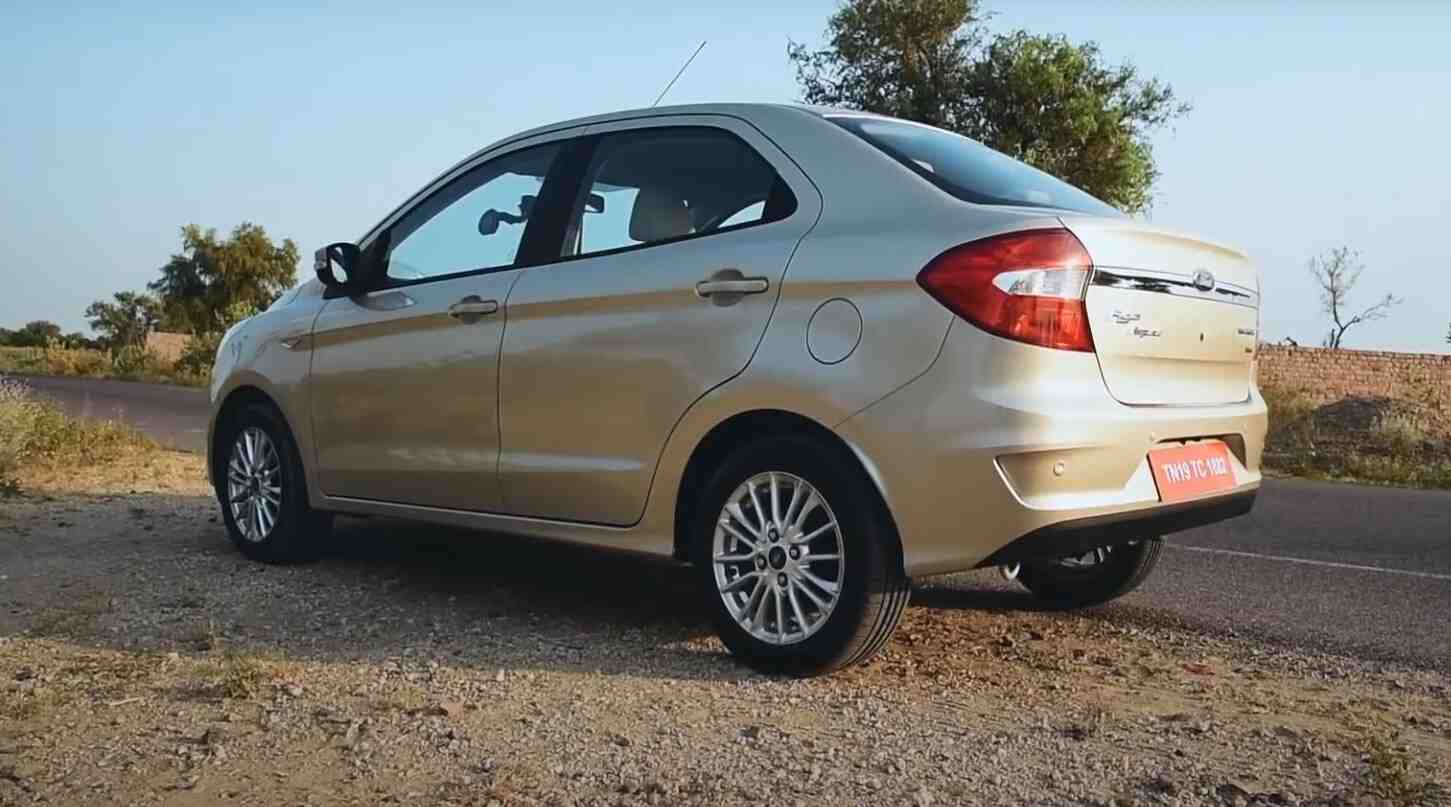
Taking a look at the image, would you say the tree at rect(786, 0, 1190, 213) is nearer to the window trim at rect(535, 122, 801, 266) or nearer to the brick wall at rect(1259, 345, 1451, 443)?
the brick wall at rect(1259, 345, 1451, 443)

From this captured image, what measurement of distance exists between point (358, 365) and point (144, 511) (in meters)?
3.09

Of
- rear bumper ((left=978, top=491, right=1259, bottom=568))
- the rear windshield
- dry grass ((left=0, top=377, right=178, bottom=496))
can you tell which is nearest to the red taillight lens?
the rear windshield

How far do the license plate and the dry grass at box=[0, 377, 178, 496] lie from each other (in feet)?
24.7

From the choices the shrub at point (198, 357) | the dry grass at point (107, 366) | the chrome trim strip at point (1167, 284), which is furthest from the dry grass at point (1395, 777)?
the shrub at point (198, 357)

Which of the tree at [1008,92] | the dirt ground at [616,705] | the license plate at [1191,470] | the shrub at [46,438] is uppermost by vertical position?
the tree at [1008,92]

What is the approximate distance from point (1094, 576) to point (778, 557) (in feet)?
5.61

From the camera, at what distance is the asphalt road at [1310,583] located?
519cm

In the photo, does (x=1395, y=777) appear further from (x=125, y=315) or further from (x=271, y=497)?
(x=125, y=315)

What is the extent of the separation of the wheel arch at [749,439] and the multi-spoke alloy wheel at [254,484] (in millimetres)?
2503

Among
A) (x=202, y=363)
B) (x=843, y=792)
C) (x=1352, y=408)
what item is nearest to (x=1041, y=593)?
(x=843, y=792)

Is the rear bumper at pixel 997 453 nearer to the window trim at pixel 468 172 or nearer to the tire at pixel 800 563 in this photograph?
the tire at pixel 800 563

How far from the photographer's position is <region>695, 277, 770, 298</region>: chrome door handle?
4.21 meters

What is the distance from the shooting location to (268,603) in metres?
5.35

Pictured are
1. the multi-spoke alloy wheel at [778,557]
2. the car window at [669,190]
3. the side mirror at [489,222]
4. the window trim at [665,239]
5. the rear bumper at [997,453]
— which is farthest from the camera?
the side mirror at [489,222]
